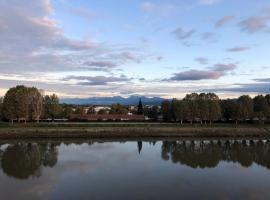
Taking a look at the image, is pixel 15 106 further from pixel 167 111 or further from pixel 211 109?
pixel 211 109

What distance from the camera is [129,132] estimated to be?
2566 inches

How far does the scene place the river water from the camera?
71.9 feet

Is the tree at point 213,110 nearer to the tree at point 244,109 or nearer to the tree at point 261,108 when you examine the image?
the tree at point 244,109

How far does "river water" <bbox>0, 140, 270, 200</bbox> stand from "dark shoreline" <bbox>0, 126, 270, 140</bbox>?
48.0 ft

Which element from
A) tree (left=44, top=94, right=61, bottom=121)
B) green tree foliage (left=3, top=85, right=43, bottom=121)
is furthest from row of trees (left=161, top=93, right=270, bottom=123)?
green tree foliage (left=3, top=85, right=43, bottom=121)

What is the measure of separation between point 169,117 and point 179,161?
59.1 m

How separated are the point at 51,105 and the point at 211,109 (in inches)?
1521

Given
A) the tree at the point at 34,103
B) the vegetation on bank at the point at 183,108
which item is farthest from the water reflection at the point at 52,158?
the tree at the point at 34,103

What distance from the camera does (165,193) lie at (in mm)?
21797

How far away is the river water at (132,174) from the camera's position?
2191cm

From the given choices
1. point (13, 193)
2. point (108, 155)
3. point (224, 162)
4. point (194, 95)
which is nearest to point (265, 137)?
point (194, 95)

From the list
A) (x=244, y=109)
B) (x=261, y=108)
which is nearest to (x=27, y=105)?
(x=244, y=109)

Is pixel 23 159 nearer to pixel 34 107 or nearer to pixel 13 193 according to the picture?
pixel 13 193

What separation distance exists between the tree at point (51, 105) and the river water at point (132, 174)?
44.6 meters
